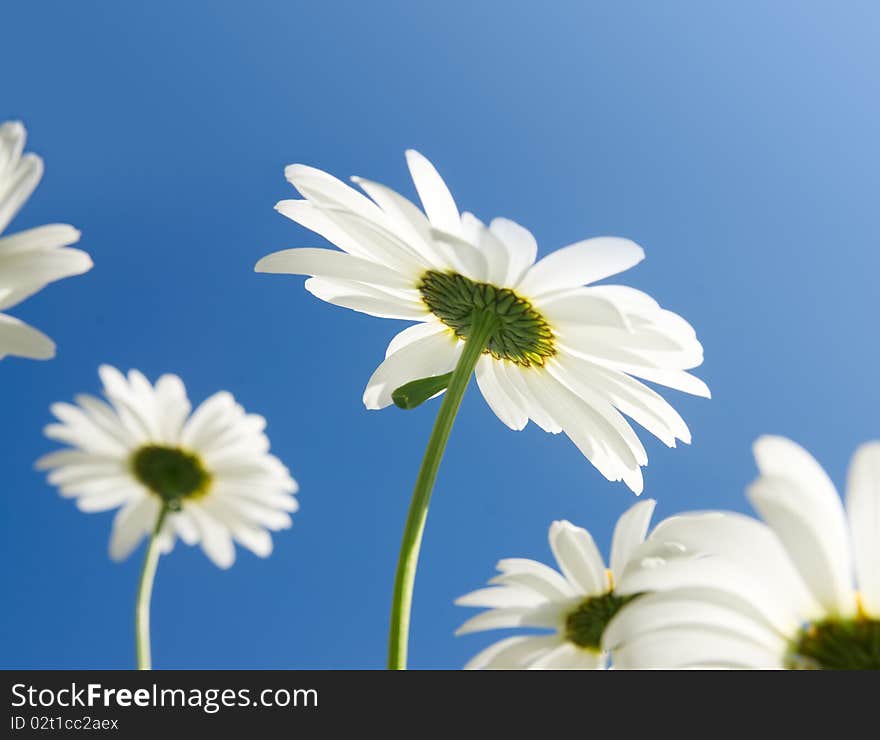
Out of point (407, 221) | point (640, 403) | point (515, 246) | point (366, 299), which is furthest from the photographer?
point (366, 299)

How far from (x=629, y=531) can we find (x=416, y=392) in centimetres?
41

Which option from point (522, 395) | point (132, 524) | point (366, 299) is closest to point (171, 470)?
point (132, 524)

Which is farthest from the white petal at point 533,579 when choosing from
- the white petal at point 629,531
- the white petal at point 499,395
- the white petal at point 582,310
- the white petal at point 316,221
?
the white petal at point 316,221

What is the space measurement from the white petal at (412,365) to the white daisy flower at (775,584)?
1.05m

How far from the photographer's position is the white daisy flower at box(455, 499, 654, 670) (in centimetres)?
116

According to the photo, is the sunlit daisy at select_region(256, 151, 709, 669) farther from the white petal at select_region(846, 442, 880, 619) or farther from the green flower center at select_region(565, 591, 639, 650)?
the white petal at select_region(846, 442, 880, 619)

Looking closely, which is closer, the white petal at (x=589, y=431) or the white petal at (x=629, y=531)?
the white petal at (x=629, y=531)

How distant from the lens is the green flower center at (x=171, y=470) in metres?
1.94

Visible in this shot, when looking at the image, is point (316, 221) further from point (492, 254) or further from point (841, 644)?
point (841, 644)

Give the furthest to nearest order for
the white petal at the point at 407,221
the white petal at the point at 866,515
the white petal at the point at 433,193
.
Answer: the white petal at the point at 433,193 < the white petal at the point at 407,221 < the white petal at the point at 866,515

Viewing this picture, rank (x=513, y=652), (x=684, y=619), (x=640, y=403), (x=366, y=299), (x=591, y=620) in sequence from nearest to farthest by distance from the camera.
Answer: (x=684, y=619)
(x=513, y=652)
(x=591, y=620)
(x=640, y=403)
(x=366, y=299)

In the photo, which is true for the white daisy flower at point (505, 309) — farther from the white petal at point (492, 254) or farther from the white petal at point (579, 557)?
the white petal at point (579, 557)

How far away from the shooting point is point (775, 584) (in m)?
0.85

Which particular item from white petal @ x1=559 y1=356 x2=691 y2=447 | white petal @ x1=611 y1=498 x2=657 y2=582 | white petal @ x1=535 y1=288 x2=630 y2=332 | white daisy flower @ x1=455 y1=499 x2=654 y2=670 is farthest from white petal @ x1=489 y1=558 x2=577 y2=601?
white petal @ x1=559 y1=356 x2=691 y2=447
